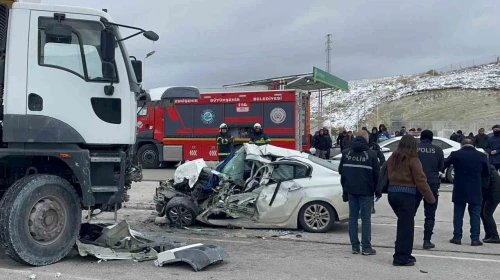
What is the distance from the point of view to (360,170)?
7938 mm

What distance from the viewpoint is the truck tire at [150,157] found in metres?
22.3

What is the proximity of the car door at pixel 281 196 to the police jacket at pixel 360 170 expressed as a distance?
176 cm

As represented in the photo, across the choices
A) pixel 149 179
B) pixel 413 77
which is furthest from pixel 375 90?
pixel 149 179

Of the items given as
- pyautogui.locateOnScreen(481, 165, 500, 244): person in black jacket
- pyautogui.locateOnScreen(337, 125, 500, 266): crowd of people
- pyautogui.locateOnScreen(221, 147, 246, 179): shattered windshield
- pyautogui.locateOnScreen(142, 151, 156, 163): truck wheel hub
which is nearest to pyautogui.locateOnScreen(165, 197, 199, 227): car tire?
pyautogui.locateOnScreen(221, 147, 246, 179): shattered windshield

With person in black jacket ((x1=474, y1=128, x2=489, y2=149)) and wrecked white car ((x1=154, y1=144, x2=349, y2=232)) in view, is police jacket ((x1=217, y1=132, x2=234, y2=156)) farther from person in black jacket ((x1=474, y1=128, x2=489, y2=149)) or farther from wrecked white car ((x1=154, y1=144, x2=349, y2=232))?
person in black jacket ((x1=474, y1=128, x2=489, y2=149))

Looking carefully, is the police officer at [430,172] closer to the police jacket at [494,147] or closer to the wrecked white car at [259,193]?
the wrecked white car at [259,193]

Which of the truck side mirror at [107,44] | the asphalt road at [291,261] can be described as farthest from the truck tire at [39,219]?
the truck side mirror at [107,44]

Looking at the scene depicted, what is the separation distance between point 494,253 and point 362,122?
1896 inches

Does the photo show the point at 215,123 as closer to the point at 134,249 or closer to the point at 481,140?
the point at 481,140

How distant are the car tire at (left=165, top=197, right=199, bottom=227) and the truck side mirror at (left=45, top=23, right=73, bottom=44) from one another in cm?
383

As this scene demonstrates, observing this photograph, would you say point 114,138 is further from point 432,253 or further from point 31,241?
point 432,253

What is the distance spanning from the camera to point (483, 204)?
30.2 ft

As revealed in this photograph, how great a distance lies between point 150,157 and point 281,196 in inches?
525

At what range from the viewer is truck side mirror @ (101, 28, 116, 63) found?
7.10 m
